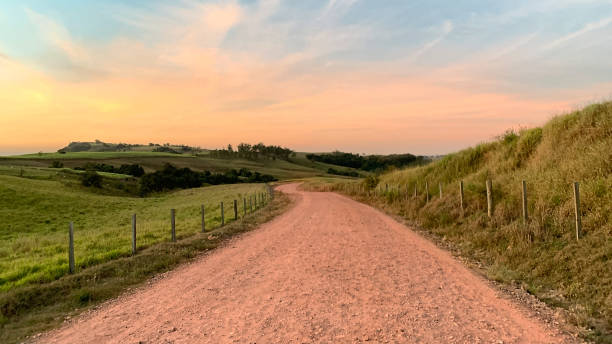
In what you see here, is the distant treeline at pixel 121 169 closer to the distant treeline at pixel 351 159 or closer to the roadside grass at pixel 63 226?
the roadside grass at pixel 63 226

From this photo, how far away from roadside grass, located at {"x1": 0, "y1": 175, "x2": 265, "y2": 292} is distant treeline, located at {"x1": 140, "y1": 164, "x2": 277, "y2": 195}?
15.1 m

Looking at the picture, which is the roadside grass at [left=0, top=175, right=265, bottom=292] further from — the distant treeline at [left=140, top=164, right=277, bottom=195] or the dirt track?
the distant treeline at [left=140, top=164, right=277, bottom=195]

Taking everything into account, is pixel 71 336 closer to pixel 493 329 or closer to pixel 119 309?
pixel 119 309

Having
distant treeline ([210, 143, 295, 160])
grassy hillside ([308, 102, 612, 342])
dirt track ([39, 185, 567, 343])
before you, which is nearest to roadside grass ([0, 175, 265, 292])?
dirt track ([39, 185, 567, 343])

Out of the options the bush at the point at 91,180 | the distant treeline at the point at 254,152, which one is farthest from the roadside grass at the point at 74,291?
the distant treeline at the point at 254,152

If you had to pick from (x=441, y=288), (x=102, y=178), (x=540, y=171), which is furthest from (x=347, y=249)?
(x=102, y=178)

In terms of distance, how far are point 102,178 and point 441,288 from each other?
68.9 m

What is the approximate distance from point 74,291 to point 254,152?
149 meters

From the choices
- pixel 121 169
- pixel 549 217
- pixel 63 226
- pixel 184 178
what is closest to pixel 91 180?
pixel 184 178

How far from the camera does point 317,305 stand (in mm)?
6652

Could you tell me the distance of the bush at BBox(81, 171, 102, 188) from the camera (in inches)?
2327

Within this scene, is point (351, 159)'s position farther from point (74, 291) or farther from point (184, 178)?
point (74, 291)

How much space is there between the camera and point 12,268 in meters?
11.1

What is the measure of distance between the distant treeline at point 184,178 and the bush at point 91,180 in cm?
813
